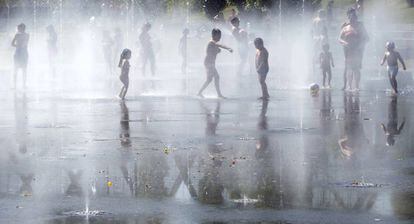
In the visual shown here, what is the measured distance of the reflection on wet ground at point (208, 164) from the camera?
10.7 m

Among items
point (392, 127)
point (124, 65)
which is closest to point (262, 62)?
point (124, 65)

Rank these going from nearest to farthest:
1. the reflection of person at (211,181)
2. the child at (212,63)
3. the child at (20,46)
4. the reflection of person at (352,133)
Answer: the reflection of person at (211,181) → the reflection of person at (352,133) → the child at (212,63) → the child at (20,46)

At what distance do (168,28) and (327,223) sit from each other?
6127 cm

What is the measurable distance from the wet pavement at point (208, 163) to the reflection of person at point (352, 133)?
0.06 ft

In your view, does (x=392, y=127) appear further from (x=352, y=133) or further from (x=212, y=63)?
(x=212, y=63)

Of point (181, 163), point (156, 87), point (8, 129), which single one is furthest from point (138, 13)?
point (181, 163)

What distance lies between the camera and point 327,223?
1003cm

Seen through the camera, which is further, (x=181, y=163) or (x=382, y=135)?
(x=382, y=135)

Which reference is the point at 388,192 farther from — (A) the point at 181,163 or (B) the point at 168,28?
(B) the point at 168,28

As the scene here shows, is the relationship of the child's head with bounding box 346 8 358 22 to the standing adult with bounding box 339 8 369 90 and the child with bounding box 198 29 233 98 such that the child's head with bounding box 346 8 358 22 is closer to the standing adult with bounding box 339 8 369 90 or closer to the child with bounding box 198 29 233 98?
the standing adult with bounding box 339 8 369 90

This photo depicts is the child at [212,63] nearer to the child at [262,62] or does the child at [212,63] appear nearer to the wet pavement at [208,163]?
the child at [262,62]

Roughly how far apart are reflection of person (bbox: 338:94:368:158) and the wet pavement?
18 millimetres

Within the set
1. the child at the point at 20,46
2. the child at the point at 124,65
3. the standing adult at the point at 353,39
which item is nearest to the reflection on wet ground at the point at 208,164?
the child at the point at 124,65

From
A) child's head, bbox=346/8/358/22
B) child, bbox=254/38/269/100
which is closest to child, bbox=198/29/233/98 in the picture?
child, bbox=254/38/269/100
